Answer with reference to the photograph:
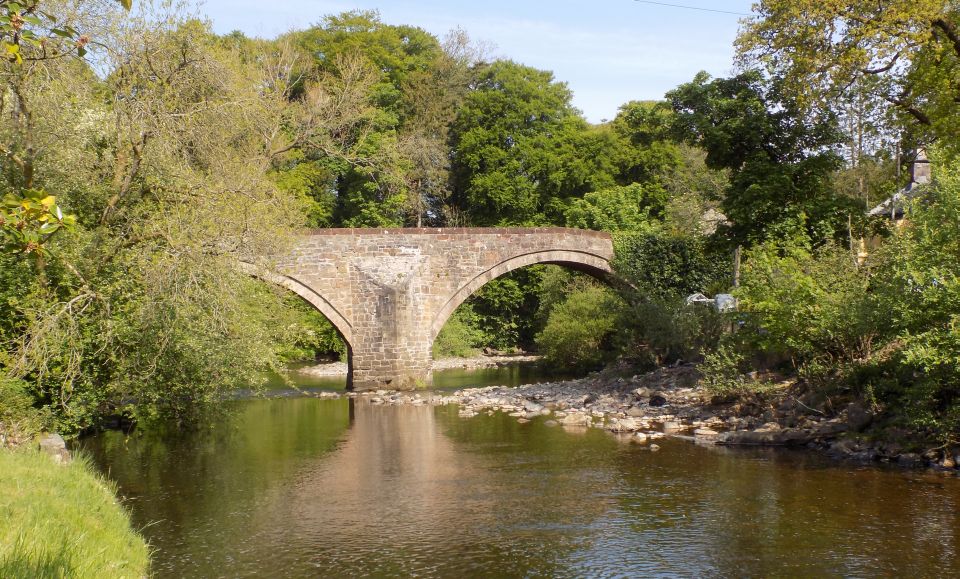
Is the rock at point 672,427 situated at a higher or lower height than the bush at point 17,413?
lower

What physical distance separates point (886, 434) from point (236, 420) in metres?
10.5

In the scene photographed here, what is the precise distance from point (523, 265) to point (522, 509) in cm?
1289

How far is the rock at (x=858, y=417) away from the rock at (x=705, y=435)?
1.81m

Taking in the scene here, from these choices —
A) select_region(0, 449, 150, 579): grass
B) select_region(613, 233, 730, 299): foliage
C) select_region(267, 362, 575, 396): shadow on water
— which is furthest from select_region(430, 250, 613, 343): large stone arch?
select_region(0, 449, 150, 579): grass

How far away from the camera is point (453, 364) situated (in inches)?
1097

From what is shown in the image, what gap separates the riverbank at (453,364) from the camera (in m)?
26.0

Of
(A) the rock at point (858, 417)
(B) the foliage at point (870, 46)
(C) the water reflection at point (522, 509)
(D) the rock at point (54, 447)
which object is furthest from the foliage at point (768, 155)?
(D) the rock at point (54, 447)

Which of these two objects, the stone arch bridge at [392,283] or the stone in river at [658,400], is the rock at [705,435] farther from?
the stone arch bridge at [392,283]

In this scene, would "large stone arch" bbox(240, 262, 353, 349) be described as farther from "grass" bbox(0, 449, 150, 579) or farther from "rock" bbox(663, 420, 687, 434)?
"grass" bbox(0, 449, 150, 579)

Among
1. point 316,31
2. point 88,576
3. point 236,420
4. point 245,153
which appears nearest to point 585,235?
point 245,153

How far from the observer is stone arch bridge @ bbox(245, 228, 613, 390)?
19.8 m

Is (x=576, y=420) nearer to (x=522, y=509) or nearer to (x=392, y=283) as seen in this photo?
(x=522, y=509)

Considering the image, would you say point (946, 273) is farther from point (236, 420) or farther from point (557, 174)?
point (557, 174)

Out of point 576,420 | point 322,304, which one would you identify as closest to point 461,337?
point 322,304
